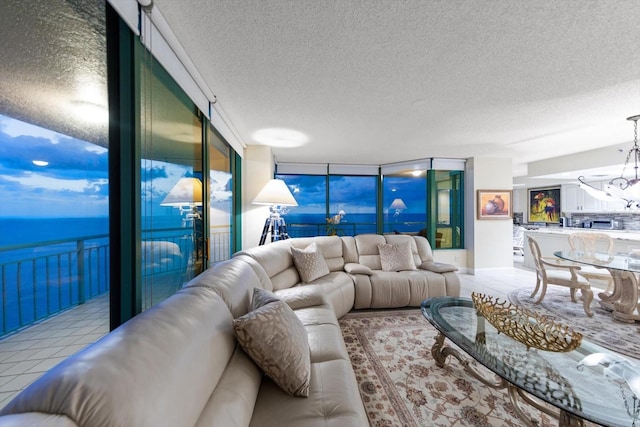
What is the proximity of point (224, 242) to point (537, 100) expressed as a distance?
4010mm

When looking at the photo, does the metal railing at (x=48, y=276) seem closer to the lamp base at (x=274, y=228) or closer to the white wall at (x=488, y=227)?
the lamp base at (x=274, y=228)

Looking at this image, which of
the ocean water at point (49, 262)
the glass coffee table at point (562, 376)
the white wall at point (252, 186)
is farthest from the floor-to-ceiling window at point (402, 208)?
the ocean water at point (49, 262)

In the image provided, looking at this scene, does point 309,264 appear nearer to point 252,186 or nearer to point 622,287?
point 252,186

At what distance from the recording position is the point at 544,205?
6.88m

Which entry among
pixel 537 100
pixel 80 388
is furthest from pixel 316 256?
pixel 537 100

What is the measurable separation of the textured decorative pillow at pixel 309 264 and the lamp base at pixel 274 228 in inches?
29.0

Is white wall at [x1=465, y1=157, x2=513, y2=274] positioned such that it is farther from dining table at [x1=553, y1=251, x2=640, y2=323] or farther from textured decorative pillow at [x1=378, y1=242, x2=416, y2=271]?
textured decorative pillow at [x1=378, y1=242, x2=416, y2=271]

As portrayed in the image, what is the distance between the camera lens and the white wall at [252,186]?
404 cm

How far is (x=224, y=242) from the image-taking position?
337cm

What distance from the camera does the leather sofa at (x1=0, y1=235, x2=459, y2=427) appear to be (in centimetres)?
55

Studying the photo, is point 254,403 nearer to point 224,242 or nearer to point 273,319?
point 273,319

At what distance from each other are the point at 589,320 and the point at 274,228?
14.0 ft

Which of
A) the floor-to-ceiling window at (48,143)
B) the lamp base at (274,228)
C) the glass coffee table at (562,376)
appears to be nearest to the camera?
the floor-to-ceiling window at (48,143)

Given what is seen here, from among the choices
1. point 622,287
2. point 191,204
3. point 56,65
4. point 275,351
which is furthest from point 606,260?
point 56,65
